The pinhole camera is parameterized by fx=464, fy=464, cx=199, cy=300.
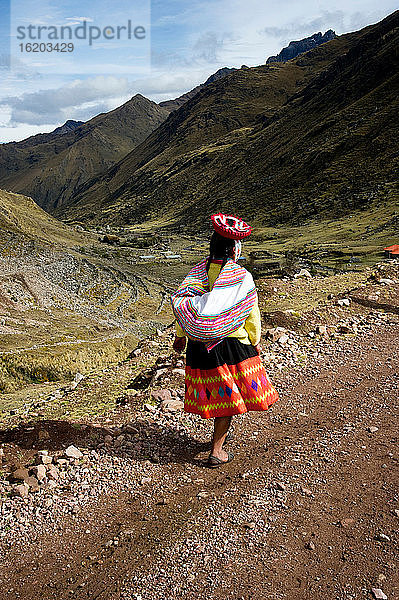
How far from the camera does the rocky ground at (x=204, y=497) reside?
3555 mm

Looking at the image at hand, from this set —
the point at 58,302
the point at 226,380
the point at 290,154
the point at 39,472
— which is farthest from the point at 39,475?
the point at 290,154

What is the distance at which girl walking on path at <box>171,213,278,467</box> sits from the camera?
194 inches

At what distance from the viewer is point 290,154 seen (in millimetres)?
89000

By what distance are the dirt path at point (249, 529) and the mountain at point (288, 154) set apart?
187ft

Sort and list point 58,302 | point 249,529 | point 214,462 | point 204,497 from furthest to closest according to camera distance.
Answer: point 58,302, point 214,462, point 204,497, point 249,529

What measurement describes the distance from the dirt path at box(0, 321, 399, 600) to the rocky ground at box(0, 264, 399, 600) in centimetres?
1

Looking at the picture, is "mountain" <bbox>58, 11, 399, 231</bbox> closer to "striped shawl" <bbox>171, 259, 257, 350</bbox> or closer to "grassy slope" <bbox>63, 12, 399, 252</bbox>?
"grassy slope" <bbox>63, 12, 399, 252</bbox>

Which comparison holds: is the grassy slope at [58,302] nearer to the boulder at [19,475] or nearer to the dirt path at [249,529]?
the boulder at [19,475]

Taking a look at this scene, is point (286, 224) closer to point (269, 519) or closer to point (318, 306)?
point (318, 306)

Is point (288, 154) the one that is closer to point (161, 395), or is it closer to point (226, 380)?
point (161, 395)

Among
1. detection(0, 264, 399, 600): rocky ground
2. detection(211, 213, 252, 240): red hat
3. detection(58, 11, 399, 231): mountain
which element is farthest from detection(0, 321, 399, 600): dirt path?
detection(58, 11, 399, 231): mountain

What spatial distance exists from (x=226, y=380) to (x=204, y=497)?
1.20 meters

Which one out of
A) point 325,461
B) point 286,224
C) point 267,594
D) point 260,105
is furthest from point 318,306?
point 260,105

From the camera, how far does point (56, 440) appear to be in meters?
5.66
